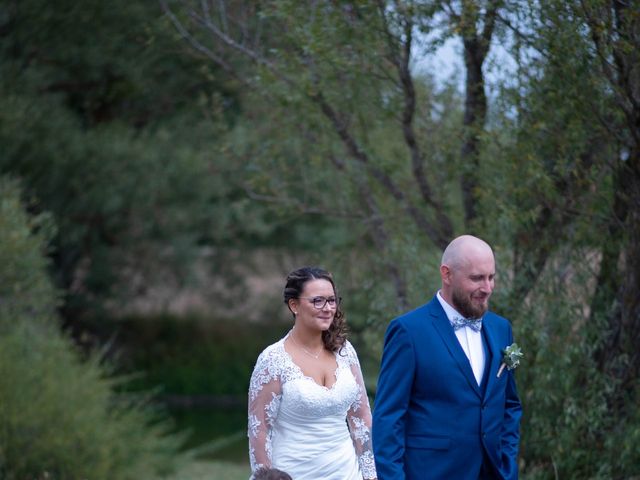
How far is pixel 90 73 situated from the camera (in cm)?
1903

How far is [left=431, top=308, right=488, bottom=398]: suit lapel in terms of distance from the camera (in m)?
4.44

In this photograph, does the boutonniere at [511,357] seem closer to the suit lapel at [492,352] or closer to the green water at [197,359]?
the suit lapel at [492,352]

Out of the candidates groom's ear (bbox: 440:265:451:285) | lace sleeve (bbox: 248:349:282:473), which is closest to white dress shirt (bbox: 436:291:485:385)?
groom's ear (bbox: 440:265:451:285)

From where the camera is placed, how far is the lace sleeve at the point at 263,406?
5.11m

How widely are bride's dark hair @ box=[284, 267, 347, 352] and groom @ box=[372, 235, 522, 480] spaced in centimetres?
81

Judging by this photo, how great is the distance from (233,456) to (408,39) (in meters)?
13.8

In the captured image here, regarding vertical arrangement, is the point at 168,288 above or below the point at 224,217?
below

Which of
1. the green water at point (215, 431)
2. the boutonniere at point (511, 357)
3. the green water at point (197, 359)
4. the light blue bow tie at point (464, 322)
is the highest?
the light blue bow tie at point (464, 322)

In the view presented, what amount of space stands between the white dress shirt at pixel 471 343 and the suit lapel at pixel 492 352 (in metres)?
0.04

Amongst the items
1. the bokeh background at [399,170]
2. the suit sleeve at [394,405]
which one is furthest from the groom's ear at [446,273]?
the bokeh background at [399,170]

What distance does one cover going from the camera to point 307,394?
5152mm

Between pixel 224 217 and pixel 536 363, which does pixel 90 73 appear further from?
pixel 536 363

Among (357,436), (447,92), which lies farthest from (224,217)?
(357,436)

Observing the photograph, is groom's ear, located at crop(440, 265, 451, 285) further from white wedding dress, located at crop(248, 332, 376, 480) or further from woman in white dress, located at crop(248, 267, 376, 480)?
white wedding dress, located at crop(248, 332, 376, 480)
